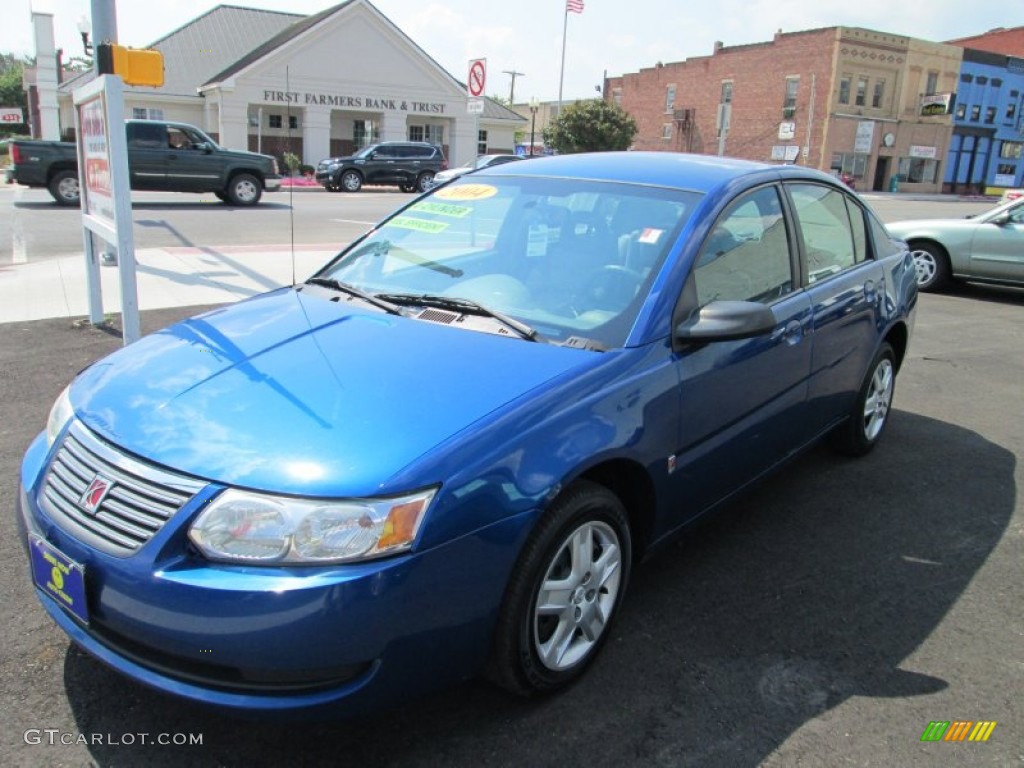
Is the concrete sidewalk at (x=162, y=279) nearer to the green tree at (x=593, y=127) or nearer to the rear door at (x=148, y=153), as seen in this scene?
the rear door at (x=148, y=153)

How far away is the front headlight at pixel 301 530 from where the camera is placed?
2.02m

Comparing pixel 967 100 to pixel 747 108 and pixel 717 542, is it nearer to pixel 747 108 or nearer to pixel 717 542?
pixel 747 108

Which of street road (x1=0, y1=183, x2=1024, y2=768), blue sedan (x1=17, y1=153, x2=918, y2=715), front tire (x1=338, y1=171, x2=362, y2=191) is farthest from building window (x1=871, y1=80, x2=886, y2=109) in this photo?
blue sedan (x1=17, y1=153, x2=918, y2=715)

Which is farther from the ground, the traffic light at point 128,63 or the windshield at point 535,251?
the traffic light at point 128,63

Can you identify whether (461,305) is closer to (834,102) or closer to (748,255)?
(748,255)

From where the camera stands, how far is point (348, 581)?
6.50 ft

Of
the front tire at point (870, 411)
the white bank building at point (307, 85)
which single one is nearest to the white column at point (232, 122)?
the white bank building at point (307, 85)

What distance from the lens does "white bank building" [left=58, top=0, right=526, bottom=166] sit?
35.0 m

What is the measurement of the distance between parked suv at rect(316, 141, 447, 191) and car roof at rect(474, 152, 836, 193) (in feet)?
78.8

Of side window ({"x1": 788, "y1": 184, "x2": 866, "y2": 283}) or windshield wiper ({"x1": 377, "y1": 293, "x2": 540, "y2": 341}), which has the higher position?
side window ({"x1": 788, "y1": 184, "x2": 866, "y2": 283})

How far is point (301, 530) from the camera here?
2027 millimetres

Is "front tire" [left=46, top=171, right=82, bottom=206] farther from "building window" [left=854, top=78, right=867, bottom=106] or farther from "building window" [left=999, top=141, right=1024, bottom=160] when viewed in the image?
"building window" [left=999, top=141, right=1024, bottom=160]

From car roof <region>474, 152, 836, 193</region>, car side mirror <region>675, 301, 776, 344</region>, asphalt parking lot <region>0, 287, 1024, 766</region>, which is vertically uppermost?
car roof <region>474, 152, 836, 193</region>

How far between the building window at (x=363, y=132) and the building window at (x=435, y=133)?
3.21 meters
